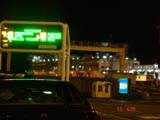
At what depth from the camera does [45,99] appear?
720cm

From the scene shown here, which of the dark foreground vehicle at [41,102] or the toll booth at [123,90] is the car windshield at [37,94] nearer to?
the dark foreground vehicle at [41,102]

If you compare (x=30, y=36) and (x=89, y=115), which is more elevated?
(x=30, y=36)

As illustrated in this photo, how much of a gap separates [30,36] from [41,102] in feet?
37.5

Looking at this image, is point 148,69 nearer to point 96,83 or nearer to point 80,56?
point 80,56

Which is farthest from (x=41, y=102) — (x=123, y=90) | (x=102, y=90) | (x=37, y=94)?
(x=102, y=90)

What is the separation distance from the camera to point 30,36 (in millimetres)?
18312

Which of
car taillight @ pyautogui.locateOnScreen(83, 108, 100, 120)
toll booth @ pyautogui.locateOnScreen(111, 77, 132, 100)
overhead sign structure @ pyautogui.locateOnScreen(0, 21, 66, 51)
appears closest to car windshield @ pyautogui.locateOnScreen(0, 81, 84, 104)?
car taillight @ pyautogui.locateOnScreen(83, 108, 100, 120)

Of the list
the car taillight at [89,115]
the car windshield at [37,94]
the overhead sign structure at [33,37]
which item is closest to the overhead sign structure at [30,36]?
the overhead sign structure at [33,37]

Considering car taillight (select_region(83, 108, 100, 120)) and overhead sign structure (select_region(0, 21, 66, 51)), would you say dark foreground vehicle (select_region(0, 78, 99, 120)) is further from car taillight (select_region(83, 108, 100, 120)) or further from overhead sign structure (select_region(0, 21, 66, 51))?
overhead sign structure (select_region(0, 21, 66, 51))

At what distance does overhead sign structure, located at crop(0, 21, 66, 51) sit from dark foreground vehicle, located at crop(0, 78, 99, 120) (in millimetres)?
10535

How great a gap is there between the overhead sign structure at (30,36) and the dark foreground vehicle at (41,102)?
1053cm

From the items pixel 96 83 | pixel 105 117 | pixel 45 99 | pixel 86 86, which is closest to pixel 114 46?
pixel 86 86

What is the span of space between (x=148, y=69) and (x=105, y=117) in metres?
133

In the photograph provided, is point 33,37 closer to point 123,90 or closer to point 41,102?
point 41,102
